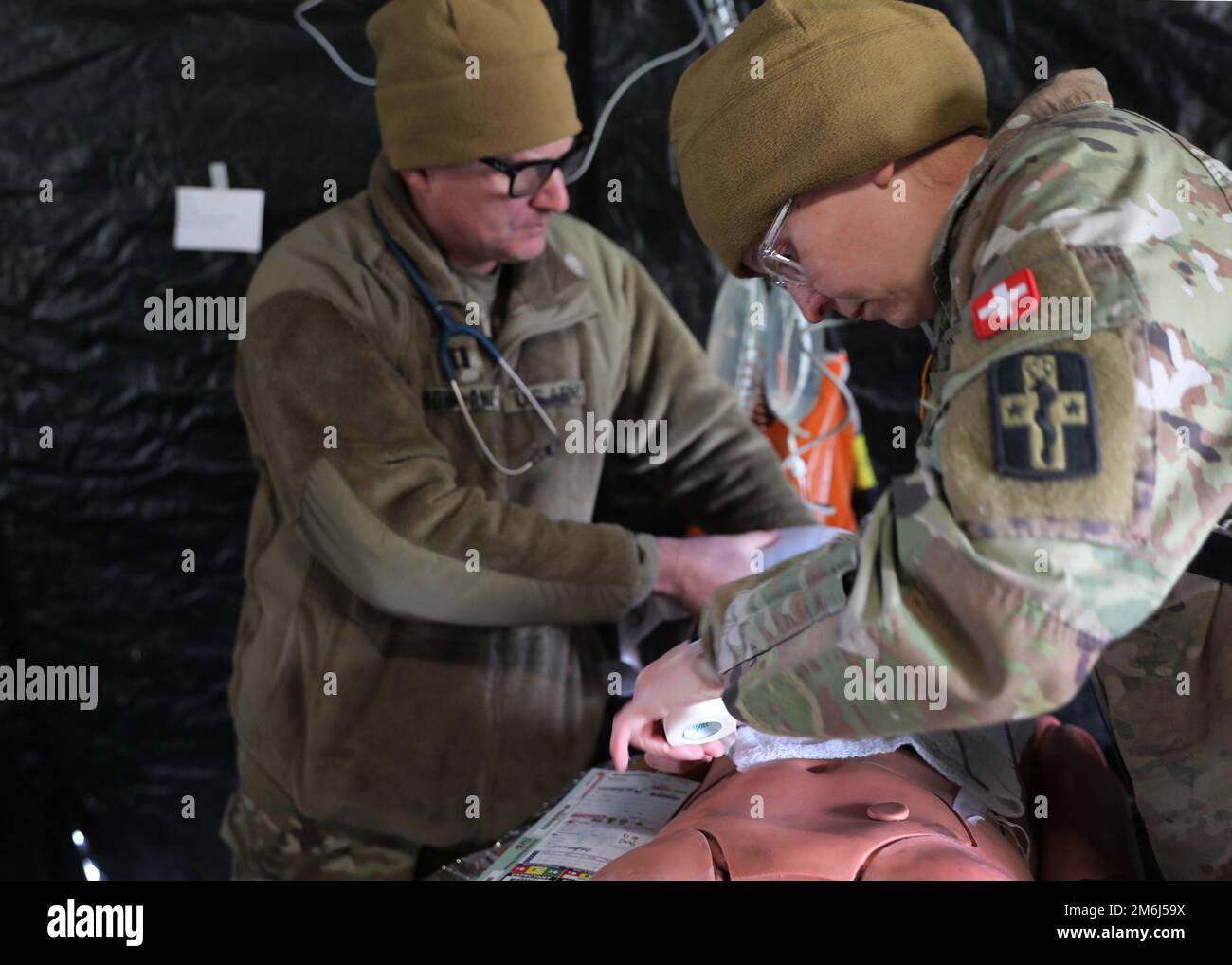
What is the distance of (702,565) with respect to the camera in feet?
6.28

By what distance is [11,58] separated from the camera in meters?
2.49

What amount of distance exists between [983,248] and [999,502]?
9.5 inches

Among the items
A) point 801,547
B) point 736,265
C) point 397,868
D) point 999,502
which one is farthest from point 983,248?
point 397,868

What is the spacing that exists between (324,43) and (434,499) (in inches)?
46.5

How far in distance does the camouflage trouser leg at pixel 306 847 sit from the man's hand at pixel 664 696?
908mm

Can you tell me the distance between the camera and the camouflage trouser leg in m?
2.05

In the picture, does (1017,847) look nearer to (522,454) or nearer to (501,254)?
(522,454)

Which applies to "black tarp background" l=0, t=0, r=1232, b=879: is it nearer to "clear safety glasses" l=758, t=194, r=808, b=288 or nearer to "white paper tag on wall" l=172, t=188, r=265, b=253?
"white paper tag on wall" l=172, t=188, r=265, b=253

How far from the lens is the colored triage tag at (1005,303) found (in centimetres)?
89

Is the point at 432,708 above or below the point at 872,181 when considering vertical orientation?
Answer: below

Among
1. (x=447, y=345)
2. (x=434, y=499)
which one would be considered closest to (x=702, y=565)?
(x=434, y=499)

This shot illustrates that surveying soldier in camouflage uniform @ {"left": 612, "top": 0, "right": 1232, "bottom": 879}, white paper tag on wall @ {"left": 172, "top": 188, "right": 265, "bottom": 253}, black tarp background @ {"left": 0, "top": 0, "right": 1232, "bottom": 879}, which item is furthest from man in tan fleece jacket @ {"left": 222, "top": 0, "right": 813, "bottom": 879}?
soldier in camouflage uniform @ {"left": 612, "top": 0, "right": 1232, "bottom": 879}

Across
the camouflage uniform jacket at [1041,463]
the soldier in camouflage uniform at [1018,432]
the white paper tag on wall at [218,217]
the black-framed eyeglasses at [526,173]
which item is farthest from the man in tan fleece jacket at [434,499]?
the camouflage uniform jacket at [1041,463]

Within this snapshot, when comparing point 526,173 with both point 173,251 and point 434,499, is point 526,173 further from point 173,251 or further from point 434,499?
point 173,251
